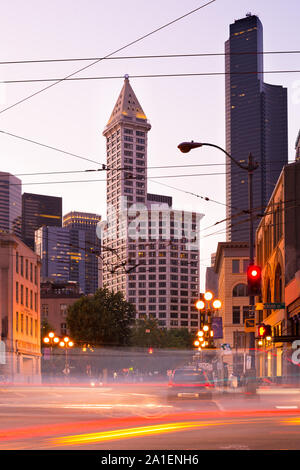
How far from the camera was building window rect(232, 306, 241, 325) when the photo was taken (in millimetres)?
111125

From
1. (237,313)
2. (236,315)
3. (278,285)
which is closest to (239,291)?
(237,313)

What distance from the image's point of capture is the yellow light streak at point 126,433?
14301 millimetres

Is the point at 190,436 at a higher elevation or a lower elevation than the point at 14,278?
lower

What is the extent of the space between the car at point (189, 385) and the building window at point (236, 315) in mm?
83758

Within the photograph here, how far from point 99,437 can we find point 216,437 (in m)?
2.47

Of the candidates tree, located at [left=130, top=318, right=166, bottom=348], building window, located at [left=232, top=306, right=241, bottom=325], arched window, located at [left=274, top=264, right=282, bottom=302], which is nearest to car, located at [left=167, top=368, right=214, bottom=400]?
arched window, located at [left=274, top=264, right=282, bottom=302]

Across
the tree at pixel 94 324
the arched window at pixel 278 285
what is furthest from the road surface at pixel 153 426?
the tree at pixel 94 324

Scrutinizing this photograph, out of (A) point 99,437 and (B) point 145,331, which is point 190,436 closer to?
(A) point 99,437

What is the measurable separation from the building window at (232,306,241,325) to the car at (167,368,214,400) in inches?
3298

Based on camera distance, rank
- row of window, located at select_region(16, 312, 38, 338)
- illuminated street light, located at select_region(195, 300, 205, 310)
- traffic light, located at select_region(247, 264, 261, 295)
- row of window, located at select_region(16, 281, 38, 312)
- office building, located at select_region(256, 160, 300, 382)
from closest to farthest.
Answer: traffic light, located at select_region(247, 264, 261, 295)
illuminated street light, located at select_region(195, 300, 205, 310)
office building, located at select_region(256, 160, 300, 382)
row of window, located at select_region(16, 312, 38, 338)
row of window, located at select_region(16, 281, 38, 312)

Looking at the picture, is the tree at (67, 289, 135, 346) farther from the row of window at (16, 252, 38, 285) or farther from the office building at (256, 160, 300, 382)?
the office building at (256, 160, 300, 382)

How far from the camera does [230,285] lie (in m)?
112
